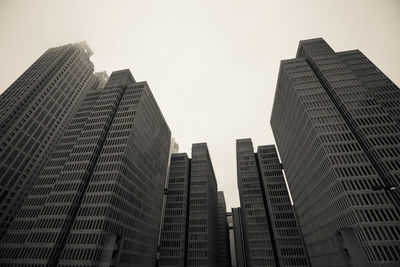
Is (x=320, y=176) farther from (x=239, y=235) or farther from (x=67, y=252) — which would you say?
(x=239, y=235)

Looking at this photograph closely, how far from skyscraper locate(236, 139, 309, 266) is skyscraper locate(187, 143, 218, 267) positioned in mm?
20963

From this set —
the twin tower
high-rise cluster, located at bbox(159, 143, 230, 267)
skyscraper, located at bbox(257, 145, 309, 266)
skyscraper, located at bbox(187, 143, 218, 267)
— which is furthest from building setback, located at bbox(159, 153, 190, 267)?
skyscraper, located at bbox(257, 145, 309, 266)

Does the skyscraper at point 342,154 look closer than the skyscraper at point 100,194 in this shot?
Yes

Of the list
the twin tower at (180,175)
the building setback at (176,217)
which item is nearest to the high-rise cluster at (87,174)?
the twin tower at (180,175)

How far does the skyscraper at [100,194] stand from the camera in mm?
56125

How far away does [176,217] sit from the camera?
110m

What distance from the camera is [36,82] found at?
110m

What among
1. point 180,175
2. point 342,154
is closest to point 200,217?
point 180,175

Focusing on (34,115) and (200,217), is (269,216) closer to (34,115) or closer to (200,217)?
(200,217)

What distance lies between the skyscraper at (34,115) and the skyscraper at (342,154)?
12156cm

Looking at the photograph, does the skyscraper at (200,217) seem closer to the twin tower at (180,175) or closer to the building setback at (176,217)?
the twin tower at (180,175)

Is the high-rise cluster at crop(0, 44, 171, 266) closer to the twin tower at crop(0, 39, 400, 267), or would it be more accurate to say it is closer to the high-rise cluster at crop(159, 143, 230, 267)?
the twin tower at crop(0, 39, 400, 267)

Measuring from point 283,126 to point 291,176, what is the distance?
25.3 meters

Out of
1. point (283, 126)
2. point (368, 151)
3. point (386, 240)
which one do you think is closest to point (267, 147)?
point (283, 126)
